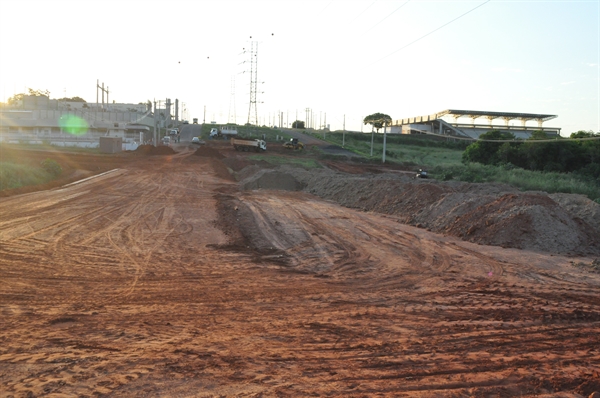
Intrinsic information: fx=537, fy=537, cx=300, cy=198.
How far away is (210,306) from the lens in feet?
29.7

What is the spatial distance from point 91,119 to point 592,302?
99.3 metres

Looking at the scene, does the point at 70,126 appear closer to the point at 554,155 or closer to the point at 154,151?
the point at 154,151

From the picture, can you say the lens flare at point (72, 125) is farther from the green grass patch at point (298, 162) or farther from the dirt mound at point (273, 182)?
the dirt mound at point (273, 182)

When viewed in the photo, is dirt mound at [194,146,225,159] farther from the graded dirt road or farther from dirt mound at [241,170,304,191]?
the graded dirt road

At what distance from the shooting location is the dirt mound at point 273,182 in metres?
33.2

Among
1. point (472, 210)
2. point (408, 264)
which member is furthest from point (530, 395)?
point (472, 210)

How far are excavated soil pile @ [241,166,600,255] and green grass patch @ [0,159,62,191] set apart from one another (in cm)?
1692

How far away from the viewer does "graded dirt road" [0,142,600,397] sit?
6.05 meters

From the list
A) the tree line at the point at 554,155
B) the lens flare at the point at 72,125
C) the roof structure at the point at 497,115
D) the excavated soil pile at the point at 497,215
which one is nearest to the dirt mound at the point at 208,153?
the tree line at the point at 554,155

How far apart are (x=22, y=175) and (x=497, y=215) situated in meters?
24.9

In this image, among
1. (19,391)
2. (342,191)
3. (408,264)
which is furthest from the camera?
(342,191)

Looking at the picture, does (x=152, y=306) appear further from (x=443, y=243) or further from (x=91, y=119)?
(x=91, y=119)

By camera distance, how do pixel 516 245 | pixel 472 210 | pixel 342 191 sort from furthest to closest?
1. pixel 342 191
2. pixel 472 210
3. pixel 516 245

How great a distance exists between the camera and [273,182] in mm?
33875
